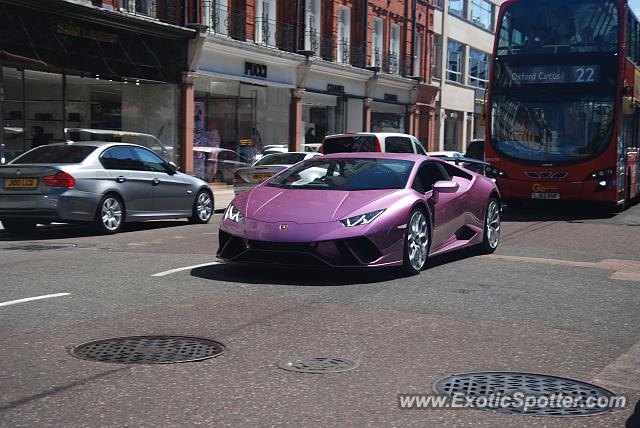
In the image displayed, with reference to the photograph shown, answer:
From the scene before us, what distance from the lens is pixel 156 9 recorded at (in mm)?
23688

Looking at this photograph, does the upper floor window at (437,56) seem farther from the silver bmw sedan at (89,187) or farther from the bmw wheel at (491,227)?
the bmw wheel at (491,227)

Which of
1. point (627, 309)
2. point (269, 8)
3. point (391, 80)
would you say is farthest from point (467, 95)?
point (627, 309)

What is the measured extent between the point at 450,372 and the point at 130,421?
1969 mm

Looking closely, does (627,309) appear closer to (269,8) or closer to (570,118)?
(570,118)

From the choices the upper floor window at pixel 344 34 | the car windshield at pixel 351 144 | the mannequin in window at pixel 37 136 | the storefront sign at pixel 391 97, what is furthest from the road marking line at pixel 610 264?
the storefront sign at pixel 391 97

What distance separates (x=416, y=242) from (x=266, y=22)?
2145 centimetres

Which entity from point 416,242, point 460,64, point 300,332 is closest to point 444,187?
point 416,242

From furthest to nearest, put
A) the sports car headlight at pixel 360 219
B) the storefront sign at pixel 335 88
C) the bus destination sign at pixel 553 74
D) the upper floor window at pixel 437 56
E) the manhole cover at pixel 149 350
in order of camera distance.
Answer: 1. the upper floor window at pixel 437 56
2. the storefront sign at pixel 335 88
3. the bus destination sign at pixel 553 74
4. the sports car headlight at pixel 360 219
5. the manhole cover at pixel 149 350

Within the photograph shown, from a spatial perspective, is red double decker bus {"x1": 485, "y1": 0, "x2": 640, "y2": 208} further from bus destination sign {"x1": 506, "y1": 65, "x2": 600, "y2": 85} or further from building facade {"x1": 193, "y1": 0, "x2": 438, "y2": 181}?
building facade {"x1": 193, "y1": 0, "x2": 438, "y2": 181}

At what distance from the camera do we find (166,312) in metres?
6.52

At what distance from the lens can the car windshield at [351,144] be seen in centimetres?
1706

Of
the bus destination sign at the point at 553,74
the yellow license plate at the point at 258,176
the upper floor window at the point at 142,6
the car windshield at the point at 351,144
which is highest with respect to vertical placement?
the upper floor window at the point at 142,6

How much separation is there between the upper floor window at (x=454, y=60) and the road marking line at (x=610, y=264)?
37505mm

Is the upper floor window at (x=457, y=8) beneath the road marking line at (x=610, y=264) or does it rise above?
above
